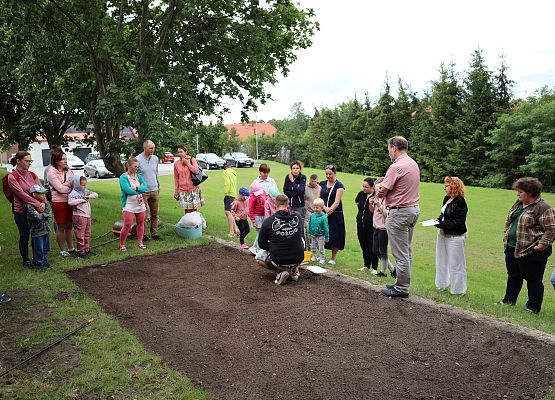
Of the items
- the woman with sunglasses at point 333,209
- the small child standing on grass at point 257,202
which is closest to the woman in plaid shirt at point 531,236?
the woman with sunglasses at point 333,209

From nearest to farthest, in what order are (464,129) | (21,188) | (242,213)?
(21,188), (242,213), (464,129)

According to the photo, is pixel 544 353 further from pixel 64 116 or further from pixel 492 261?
pixel 64 116

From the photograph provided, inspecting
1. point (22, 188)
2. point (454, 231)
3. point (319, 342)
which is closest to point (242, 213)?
point (22, 188)

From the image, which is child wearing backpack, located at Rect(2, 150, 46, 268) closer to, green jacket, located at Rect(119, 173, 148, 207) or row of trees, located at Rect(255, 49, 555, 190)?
green jacket, located at Rect(119, 173, 148, 207)

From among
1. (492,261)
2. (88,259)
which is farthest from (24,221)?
(492,261)

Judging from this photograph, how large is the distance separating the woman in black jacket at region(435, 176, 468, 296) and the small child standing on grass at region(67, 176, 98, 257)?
5.74 metres

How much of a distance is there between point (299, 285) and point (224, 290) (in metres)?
1.08

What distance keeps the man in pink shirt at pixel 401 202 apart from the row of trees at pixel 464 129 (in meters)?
19.5

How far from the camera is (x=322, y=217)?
7457mm

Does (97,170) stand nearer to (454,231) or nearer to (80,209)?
(80,209)

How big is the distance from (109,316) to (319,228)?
11.9 feet

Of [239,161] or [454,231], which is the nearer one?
[454,231]

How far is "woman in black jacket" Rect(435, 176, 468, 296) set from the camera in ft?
20.0

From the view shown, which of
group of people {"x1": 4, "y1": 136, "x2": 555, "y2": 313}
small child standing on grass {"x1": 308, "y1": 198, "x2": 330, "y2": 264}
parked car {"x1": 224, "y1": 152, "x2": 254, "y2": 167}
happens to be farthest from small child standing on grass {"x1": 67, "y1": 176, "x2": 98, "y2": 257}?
parked car {"x1": 224, "y1": 152, "x2": 254, "y2": 167}
